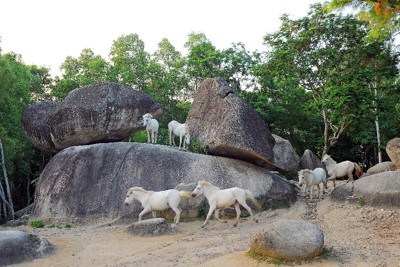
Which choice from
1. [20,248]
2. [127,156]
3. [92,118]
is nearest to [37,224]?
[127,156]

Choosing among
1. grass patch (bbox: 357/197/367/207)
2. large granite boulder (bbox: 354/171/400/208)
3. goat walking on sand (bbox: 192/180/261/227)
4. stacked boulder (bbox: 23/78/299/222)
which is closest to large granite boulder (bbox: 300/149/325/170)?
stacked boulder (bbox: 23/78/299/222)

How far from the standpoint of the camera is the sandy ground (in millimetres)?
9227

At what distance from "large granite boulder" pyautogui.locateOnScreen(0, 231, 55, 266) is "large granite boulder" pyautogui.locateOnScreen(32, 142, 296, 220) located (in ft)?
14.1

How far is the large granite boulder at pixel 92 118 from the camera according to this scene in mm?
17641

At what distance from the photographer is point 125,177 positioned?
15984 mm

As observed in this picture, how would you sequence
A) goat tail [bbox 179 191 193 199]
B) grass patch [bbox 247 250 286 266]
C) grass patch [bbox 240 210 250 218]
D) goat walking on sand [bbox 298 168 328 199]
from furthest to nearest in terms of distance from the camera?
goat walking on sand [bbox 298 168 328 199]
grass patch [bbox 240 210 250 218]
goat tail [bbox 179 191 193 199]
grass patch [bbox 247 250 286 266]

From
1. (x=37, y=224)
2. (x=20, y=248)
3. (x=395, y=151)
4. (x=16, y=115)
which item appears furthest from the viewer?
(x=16, y=115)

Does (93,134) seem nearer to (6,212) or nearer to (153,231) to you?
(153,231)

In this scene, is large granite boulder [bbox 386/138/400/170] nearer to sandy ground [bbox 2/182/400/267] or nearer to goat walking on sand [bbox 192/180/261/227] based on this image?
sandy ground [bbox 2/182/400/267]

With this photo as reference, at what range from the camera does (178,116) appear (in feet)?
98.5

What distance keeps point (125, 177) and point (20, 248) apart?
19.4 ft

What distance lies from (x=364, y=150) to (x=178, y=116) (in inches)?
548

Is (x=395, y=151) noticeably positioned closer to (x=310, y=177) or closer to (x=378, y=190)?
(x=310, y=177)

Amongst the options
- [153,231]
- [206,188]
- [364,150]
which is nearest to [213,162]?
[206,188]
